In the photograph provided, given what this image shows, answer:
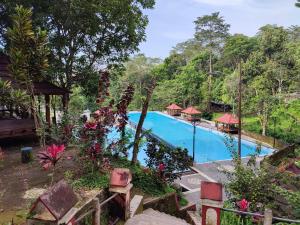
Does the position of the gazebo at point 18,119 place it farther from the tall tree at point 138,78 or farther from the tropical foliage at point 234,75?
the tall tree at point 138,78

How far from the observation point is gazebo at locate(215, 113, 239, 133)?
23103 millimetres

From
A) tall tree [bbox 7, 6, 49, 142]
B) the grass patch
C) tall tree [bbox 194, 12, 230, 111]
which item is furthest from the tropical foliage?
tall tree [bbox 7, 6, 49, 142]

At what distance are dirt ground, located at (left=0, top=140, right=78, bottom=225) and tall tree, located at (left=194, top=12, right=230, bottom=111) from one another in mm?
34315

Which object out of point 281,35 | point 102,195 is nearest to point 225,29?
point 281,35

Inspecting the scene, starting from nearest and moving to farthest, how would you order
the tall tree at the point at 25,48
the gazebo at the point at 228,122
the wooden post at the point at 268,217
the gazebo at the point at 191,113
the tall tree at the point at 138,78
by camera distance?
the wooden post at the point at 268,217 → the tall tree at the point at 25,48 → the gazebo at the point at 228,122 → the gazebo at the point at 191,113 → the tall tree at the point at 138,78

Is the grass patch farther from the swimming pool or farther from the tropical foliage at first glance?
the swimming pool

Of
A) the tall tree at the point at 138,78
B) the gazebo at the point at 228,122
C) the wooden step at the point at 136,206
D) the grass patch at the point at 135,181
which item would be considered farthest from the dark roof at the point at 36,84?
the tall tree at the point at 138,78

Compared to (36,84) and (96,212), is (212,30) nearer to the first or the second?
(36,84)

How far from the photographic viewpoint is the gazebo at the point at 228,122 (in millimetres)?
23103

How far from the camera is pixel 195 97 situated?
3288 cm

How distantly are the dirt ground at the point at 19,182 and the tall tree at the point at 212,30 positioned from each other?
113ft

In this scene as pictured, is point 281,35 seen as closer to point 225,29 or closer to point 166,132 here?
point 166,132

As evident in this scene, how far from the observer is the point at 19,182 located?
6.95 metres

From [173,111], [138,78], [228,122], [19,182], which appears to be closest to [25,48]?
[19,182]
